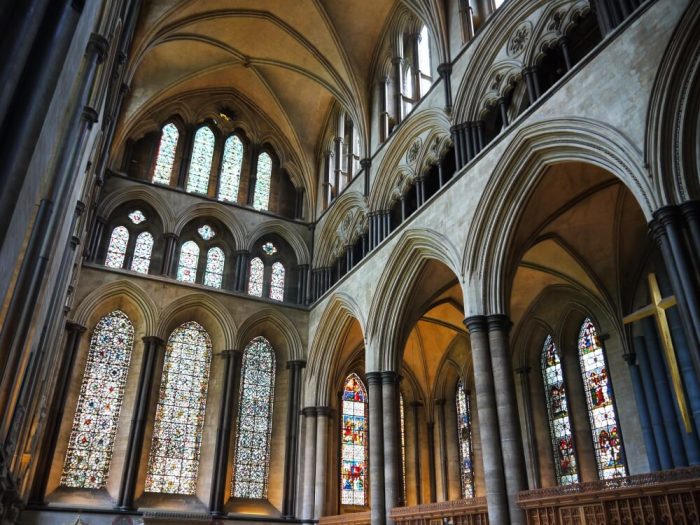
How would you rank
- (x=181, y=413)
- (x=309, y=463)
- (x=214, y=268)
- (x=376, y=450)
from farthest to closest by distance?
(x=214, y=268)
(x=181, y=413)
(x=309, y=463)
(x=376, y=450)

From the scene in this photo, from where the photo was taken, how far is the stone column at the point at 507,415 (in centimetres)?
907

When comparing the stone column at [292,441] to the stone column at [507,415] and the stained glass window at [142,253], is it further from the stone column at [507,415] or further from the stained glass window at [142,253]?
the stone column at [507,415]

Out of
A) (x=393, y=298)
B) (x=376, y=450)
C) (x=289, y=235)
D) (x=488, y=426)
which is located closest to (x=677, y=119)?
(x=488, y=426)

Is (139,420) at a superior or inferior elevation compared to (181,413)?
inferior

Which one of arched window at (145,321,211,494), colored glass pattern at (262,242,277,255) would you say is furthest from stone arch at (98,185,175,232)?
arched window at (145,321,211,494)

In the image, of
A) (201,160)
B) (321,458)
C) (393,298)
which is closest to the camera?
(393,298)

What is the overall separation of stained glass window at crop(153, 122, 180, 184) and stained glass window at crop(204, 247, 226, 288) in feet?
8.24

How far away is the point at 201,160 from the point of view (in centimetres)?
1894

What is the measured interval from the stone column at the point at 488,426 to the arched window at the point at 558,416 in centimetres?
509

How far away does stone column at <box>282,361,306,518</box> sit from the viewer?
1535 cm

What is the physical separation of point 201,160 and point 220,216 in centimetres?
211

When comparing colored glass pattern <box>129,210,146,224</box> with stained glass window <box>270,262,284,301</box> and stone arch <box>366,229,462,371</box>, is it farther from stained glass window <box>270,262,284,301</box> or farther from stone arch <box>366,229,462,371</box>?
stone arch <box>366,229,462,371</box>

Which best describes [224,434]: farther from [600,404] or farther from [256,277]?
[600,404]

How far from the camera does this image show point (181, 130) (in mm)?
19031
